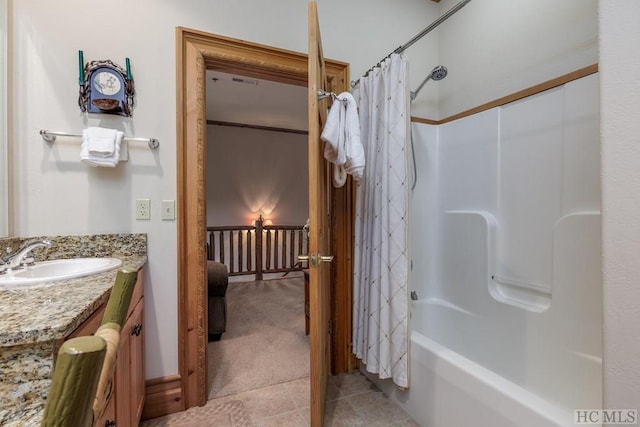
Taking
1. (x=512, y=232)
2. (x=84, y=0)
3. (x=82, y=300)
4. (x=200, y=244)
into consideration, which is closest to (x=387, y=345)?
(x=512, y=232)

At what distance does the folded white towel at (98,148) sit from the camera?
53.6 inches

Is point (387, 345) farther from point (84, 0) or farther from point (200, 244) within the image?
point (84, 0)

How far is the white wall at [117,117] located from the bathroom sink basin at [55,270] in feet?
0.71

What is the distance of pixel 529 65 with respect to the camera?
5.44 feet

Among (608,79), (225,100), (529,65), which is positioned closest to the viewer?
(608,79)

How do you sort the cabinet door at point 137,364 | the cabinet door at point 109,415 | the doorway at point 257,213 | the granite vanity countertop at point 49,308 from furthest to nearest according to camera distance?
1. the doorway at point 257,213
2. the cabinet door at point 137,364
3. the cabinet door at point 109,415
4. the granite vanity countertop at point 49,308

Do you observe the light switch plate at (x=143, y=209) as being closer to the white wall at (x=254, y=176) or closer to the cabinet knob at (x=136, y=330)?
the cabinet knob at (x=136, y=330)

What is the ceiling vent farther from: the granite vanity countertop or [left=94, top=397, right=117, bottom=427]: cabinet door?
[left=94, top=397, right=117, bottom=427]: cabinet door

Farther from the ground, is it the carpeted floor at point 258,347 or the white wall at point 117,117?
the white wall at point 117,117

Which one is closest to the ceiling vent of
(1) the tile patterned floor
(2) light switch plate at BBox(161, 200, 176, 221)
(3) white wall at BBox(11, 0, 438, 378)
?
(3) white wall at BBox(11, 0, 438, 378)

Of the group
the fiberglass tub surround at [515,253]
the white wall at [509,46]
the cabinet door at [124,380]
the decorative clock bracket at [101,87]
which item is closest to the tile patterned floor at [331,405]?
the fiberglass tub surround at [515,253]

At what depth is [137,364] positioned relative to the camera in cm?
132

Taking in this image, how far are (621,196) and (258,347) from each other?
2.39 m

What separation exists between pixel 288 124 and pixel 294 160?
2.60ft
